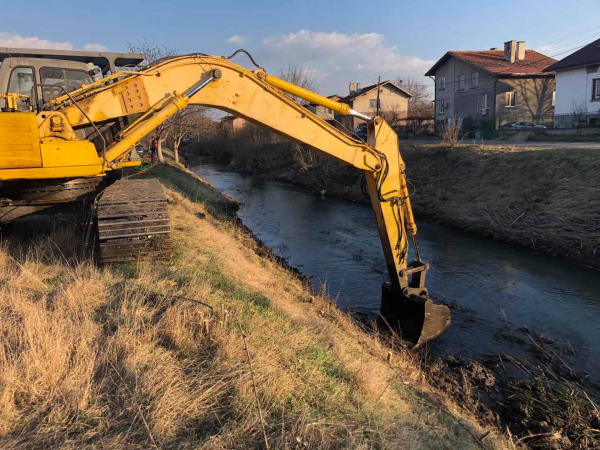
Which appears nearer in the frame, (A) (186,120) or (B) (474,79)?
(A) (186,120)

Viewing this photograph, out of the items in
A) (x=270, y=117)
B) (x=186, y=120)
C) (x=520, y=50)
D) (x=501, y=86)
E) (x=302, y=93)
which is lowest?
(x=270, y=117)

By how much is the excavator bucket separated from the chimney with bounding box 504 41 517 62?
3761cm

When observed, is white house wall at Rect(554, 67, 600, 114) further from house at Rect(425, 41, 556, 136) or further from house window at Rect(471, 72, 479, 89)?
house window at Rect(471, 72, 479, 89)

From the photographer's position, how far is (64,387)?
2932mm

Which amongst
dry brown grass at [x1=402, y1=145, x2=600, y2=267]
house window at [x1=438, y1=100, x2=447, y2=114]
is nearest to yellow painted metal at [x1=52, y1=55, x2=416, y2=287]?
dry brown grass at [x1=402, y1=145, x2=600, y2=267]

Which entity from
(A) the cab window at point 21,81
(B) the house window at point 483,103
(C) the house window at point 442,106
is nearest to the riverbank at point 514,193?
(A) the cab window at point 21,81

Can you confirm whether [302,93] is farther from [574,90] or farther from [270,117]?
[574,90]

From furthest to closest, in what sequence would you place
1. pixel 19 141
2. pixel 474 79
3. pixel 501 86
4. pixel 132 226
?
pixel 474 79, pixel 501 86, pixel 132 226, pixel 19 141

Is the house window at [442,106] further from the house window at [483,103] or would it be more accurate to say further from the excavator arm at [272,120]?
the excavator arm at [272,120]

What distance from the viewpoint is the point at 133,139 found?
4996mm

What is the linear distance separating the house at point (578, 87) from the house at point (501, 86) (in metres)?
3.80

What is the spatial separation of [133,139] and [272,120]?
1.72m

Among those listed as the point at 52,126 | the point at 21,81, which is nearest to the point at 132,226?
the point at 52,126

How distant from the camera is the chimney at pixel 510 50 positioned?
36.9 metres
